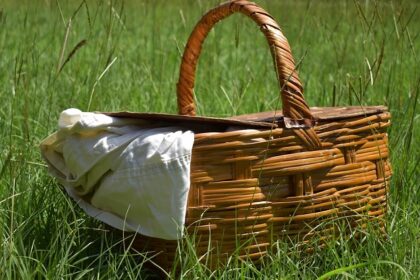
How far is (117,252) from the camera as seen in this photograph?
1.50 meters

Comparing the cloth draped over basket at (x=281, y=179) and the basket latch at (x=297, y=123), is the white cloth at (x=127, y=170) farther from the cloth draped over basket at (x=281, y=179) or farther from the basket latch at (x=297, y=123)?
the basket latch at (x=297, y=123)

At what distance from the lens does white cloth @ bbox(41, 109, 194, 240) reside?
4.41 ft

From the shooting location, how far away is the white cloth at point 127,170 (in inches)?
52.9

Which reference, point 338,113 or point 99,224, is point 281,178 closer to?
point 338,113

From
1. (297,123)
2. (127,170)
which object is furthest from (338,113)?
(127,170)

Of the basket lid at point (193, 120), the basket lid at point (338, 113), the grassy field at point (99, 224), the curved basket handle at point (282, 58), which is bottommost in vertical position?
the grassy field at point (99, 224)

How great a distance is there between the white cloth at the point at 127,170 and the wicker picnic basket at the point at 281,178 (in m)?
0.04

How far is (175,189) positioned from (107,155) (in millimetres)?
149

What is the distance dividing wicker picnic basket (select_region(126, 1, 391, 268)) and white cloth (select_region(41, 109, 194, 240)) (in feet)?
0.15

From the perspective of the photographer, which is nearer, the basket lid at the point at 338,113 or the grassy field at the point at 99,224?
the grassy field at the point at 99,224

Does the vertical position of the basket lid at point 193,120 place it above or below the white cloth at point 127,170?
above

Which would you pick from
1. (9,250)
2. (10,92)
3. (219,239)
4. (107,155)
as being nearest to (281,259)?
(219,239)

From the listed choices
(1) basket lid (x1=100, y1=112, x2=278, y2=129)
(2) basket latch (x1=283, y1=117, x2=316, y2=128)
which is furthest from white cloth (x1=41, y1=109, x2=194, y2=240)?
(2) basket latch (x1=283, y1=117, x2=316, y2=128)

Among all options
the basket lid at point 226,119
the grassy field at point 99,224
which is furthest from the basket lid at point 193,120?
the grassy field at point 99,224
